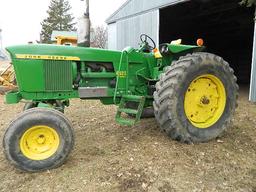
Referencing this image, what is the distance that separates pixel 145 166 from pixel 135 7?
11024mm

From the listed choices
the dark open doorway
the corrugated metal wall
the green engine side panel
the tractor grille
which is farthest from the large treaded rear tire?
the dark open doorway

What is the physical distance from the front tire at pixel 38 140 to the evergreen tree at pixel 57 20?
Result: 48.8m

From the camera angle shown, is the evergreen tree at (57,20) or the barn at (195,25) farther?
the evergreen tree at (57,20)

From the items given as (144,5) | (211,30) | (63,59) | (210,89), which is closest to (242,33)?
(211,30)

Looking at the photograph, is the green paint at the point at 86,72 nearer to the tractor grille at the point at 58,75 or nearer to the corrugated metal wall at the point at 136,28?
the tractor grille at the point at 58,75

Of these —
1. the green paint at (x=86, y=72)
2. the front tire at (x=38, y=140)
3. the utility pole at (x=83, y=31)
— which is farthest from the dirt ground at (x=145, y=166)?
the utility pole at (x=83, y=31)

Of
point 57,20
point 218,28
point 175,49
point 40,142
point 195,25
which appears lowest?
point 40,142

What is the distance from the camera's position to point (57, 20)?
2083 inches

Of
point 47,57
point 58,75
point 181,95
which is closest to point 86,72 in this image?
point 58,75

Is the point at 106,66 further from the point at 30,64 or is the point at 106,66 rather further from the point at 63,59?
the point at 30,64

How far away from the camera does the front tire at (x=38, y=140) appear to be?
3574mm

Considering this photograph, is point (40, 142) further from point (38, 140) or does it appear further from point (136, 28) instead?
point (136, 28)

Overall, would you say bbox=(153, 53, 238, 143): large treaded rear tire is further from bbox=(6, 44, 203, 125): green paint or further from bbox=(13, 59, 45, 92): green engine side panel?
bbox=(13, 59, 45, 92): green engine side panel

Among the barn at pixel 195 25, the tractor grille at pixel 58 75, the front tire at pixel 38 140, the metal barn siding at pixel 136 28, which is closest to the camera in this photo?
the front tire at pixel 38 140
